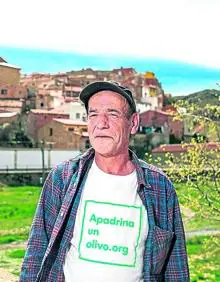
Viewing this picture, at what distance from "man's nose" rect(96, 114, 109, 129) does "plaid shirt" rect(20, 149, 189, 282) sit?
0.10 meters

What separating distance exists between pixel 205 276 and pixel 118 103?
22.3ft

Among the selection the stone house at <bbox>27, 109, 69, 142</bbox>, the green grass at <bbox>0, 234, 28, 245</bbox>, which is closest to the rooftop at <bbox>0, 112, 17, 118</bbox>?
the stone house at <bbox>27, 109, 69, 142</bbox>

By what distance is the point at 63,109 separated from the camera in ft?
134

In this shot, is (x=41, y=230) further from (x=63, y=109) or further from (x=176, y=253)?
(x=63, y=109)

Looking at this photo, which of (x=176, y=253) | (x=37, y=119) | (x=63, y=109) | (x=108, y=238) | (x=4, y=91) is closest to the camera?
(x=108, y=238)

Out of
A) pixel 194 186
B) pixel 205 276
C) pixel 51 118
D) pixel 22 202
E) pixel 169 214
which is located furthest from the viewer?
pixel 51 118

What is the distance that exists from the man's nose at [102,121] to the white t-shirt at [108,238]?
166 mm

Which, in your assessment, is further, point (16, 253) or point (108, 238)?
point (16, 253)

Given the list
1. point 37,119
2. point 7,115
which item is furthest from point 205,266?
point 7,115

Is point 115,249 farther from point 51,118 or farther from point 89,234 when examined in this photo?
point 51,118

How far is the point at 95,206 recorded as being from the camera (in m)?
1.64

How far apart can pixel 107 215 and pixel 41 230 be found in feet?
0.63

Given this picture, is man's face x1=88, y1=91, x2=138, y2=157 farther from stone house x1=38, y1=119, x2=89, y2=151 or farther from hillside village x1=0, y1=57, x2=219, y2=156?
stone house x1=38, y1=119, x2=89, y2=151

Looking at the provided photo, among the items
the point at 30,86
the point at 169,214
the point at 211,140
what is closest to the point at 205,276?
the point at 211,140
